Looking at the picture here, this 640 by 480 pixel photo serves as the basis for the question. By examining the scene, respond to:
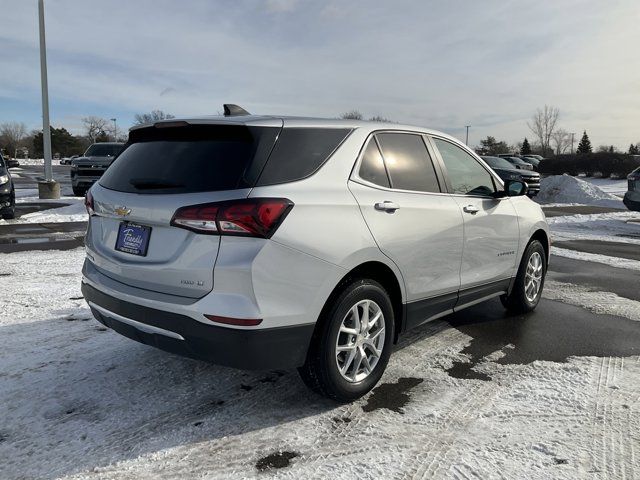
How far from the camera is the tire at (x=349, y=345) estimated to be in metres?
3.03

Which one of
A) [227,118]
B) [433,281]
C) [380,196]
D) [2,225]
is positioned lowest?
[2,225]

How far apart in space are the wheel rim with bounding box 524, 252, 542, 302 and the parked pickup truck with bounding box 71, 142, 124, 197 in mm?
14898

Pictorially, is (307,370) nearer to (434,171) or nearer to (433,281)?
(433,281)

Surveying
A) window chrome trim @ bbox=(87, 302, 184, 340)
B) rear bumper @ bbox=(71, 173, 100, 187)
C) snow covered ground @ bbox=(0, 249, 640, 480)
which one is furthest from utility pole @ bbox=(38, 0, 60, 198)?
window chrome trim @ bbox=(87, 302, 184, 340)

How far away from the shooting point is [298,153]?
303 centimetres

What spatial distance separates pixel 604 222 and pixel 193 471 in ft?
47.4

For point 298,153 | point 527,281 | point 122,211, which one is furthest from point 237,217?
point 527,281

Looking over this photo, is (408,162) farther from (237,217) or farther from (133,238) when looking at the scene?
(133,238)

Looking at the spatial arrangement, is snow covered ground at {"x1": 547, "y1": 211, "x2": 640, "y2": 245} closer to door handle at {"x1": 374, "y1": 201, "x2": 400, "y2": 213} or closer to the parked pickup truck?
door handle at {"x1": 374, "y1": 201, "x2": 400, "y2": 213}

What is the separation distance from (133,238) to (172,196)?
40 centimetres

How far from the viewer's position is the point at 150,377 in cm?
358

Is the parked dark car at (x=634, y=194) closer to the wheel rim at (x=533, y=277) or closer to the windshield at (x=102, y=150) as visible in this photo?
the wheel rim at (x=533, y=277)

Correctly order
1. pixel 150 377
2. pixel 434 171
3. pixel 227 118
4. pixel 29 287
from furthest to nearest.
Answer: pixel 29 287
pixel 434 171
pixel 150 377
pixel 227 118

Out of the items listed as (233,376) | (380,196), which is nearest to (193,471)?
(233,376)
